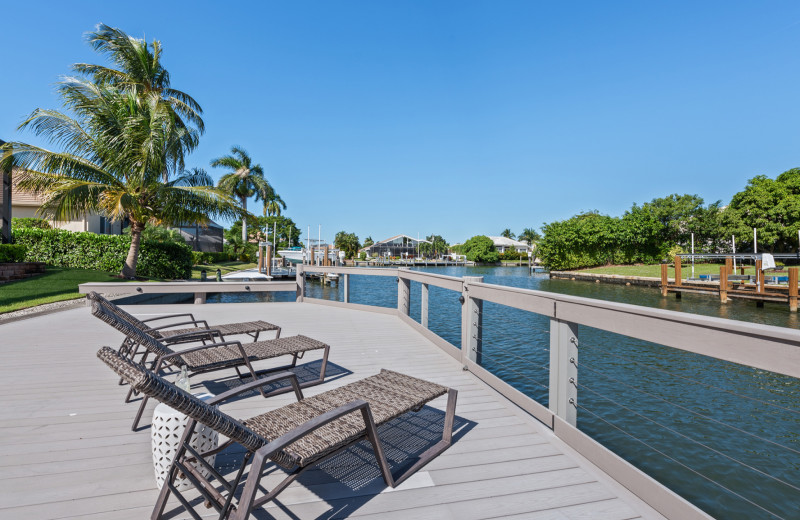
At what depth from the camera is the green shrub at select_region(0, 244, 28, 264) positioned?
11.3 meters

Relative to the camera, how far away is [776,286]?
58.3 ft

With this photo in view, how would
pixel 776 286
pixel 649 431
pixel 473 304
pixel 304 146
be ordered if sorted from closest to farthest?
pixel 473 304 < pixel 649 431 < pixel 776 286 < pixel 304 146

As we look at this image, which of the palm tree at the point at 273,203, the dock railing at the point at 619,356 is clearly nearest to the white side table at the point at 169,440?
the dock railing at the point at 619,356

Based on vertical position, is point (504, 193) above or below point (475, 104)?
below

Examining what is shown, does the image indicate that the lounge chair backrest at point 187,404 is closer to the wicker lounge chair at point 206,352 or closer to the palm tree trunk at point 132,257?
the wicker lounge chair at point 206,352

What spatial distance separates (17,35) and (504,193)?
45091 mm

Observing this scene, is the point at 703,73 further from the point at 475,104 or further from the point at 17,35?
the point at 17,35

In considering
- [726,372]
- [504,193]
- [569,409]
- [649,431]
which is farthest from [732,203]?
[569,409]

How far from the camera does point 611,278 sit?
33.7 meters

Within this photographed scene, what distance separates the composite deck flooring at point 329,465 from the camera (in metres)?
1.71

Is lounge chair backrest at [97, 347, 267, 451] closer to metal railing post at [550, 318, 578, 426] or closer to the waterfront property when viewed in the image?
metal railing post at [550, 318, 578, 426]

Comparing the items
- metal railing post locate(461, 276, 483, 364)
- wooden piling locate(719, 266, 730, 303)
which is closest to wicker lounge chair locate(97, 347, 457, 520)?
metal railing post locate(461, 276, 483, 364)

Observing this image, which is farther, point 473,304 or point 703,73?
point 703,73

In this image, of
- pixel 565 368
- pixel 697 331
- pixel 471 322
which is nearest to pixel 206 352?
pixel 471 322
